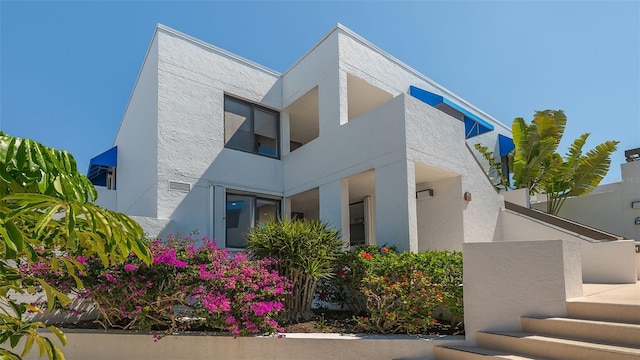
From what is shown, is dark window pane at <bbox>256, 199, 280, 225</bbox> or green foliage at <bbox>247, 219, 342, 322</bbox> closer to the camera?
green foliage at <bbox>247, 219, 342, 322</bbox>

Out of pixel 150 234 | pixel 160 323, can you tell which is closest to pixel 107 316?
pixel 160 323

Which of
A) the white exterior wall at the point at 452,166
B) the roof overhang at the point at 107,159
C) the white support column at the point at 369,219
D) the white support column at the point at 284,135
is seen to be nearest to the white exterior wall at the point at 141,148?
the roof overhang at the point at 107,159

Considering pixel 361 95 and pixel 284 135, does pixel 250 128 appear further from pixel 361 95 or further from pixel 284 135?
pixel 361 95

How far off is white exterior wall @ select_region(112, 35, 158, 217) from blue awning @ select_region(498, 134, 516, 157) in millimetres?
17700

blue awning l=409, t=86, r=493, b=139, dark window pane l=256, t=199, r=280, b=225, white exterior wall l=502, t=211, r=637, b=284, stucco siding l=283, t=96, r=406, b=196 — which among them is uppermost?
blue awning l=409, t=86, r=493, b=139

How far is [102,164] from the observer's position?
17.0 metres

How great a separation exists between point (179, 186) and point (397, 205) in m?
6.83

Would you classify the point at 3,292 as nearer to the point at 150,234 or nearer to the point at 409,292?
the point at 409,292

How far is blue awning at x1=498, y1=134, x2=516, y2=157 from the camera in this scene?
21.0m

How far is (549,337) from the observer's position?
5.82 metres

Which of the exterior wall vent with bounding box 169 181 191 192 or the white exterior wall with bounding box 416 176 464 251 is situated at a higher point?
the exterior wall vent with bounding box 169 181 191 192

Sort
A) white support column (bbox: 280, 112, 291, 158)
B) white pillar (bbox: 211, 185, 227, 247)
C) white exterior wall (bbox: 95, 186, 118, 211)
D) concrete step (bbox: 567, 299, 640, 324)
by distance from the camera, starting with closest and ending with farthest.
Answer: concrete step (bbox: 567, 299, 640, 324), white pillar (bbox: 211, 185, 227, 247), white support column (bbox: 280, 112, 291, 158), white exterior wall (bbox: 95, 186, 118, 211)

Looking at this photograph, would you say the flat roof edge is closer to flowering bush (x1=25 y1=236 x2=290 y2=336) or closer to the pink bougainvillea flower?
flowering bush (x1=25 y1=236 x2=290 y2=336)

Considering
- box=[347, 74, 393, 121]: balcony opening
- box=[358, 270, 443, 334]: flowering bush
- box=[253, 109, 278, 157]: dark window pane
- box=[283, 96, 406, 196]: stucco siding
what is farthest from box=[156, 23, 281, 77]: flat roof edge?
box=[358, 270, 443, 334]: flowering bush
